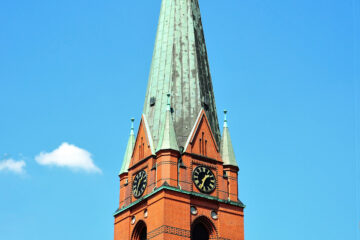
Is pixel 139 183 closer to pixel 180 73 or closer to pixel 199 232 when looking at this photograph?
pixel 199 232

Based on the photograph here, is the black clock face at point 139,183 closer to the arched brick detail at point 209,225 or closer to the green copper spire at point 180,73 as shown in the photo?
the green copper spire at point 180,73

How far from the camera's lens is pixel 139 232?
71312 mm

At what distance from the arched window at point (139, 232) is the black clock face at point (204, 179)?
556 cm

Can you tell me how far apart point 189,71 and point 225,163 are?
902 centimetres

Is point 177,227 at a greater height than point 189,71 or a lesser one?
lesser

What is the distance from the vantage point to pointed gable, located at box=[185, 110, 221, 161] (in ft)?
237

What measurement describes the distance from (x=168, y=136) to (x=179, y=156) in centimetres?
188

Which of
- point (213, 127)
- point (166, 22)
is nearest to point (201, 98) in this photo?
point (213, 127)

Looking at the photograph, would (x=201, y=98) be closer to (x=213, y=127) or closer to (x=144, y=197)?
(x=213, y=127)

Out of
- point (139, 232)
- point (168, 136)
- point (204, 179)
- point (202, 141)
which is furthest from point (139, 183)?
point (202, 141)

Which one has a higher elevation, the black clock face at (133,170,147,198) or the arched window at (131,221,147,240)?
the black clock face at (133,170,147,198)

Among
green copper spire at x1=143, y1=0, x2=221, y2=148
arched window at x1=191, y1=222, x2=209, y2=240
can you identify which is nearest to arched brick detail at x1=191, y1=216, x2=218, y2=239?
arched window at x1=191, y1=222, x2=209, y2=240

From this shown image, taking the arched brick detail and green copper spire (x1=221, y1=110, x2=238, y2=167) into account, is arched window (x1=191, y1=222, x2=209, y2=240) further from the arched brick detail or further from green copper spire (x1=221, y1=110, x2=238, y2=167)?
green copper spire (x1=221, y1=110, x2=238, y2=167)

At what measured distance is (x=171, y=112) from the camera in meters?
73.8
